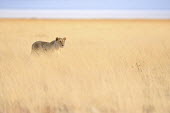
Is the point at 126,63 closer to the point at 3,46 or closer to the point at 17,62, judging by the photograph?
the point at 17,62

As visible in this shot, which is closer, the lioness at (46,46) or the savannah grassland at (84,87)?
the savannah grassland at (84,87)

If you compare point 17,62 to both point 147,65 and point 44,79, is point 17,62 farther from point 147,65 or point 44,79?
point 147,65

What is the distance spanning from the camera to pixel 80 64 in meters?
9.37

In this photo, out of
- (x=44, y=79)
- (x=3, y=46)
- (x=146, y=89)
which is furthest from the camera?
(x=3, y=46)

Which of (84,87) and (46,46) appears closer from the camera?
(84,87)

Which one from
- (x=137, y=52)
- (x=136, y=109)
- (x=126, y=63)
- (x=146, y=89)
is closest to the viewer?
(x=136, y=109)

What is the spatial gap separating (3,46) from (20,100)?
8199 mm

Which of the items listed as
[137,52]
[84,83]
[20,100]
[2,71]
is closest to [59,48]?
[137,52]

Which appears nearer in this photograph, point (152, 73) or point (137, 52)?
point (152, 73)

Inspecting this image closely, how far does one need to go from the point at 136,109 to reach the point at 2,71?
11.3ft

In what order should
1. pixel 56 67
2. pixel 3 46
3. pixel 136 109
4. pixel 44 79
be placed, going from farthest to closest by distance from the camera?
pixel 3 46 < pixel 56 67 < pixel 44 79 < pixel 136 109

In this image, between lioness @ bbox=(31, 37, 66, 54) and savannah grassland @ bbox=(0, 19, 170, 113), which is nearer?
savannah grassland @ bbox=(0, 19, 170, 113)

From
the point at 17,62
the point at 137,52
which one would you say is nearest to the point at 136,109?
the point at 17,62

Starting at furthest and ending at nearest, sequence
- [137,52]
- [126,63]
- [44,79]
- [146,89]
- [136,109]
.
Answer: [137,52] < [126,63] < [44,79] < [146,89] < [136,109]
